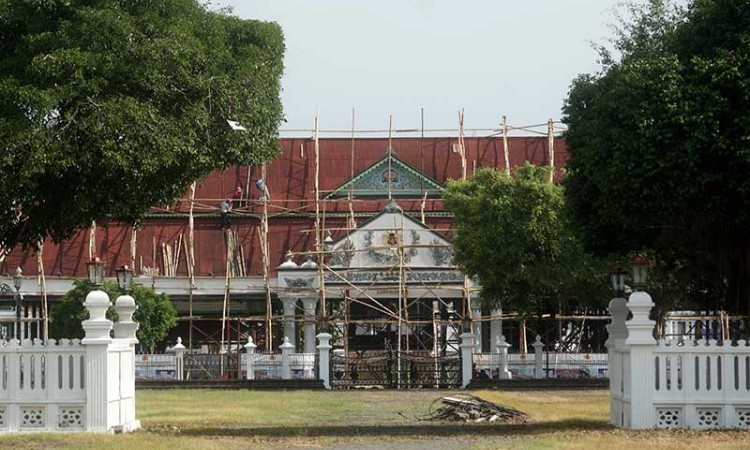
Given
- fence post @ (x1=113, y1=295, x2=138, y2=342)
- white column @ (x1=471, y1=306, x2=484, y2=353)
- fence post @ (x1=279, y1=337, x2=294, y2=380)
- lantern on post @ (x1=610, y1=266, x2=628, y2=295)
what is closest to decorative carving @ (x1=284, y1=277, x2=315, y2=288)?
white column @ (x1=471, y1=306, x2=484, y2=353)

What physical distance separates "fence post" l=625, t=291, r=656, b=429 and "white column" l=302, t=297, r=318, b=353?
33339mm

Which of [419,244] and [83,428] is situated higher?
[419,244]

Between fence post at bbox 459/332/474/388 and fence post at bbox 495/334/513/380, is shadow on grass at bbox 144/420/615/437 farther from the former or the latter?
fence post at bbox 495/334/513/380

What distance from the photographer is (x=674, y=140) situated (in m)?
22.2

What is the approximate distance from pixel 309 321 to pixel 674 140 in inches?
1318

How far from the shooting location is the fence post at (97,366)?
70.2 feet

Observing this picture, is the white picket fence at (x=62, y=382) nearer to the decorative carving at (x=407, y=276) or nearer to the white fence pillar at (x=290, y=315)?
the white fence pillar at (x=290, y=315)

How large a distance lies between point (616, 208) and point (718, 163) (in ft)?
6.34

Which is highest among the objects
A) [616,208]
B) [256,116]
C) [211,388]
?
[256,116]

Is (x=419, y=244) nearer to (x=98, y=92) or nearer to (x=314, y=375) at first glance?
(x=314, y=375)

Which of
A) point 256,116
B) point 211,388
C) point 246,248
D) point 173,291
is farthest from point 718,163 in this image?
point 246,248

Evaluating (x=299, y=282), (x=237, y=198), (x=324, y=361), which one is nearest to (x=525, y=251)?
(x=324, y=361)

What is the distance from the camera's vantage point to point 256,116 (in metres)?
26.5

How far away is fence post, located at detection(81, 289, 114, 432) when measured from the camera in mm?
21391
